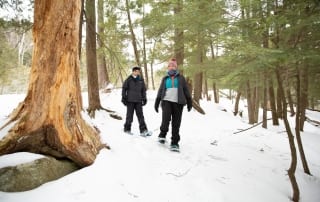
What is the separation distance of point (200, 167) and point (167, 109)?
143 centimetres

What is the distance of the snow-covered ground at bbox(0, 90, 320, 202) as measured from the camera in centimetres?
275

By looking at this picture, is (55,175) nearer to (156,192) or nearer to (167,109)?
(156,192)

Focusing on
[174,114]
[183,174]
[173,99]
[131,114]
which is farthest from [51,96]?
[131,114]

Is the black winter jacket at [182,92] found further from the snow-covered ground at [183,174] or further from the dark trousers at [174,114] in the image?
the snow-covered ground at [183,174]

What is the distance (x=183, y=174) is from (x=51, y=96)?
7.70 ft

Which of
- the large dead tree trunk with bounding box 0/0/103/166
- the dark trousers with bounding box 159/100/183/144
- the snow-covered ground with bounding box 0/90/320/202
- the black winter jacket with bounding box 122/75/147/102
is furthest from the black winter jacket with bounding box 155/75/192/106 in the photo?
the large dead tree trunk with bounding box 0/0/103/166

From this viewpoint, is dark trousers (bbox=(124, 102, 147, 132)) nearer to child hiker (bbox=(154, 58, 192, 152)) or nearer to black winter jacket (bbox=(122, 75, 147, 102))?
black winter jacket (bbox=(122, 75, 147, 102))

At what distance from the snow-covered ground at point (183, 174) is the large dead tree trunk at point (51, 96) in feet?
0.78

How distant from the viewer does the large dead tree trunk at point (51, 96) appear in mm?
3074

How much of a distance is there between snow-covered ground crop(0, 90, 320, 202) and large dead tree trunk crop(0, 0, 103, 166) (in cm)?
24

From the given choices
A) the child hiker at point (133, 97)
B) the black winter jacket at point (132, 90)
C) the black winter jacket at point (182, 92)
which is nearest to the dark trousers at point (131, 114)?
the child hiker at point (133, 97)

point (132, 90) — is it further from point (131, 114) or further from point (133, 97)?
point (131, 114)

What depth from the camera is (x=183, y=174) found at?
12.7ft

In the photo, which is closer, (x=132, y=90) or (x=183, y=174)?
(x=183, y=174)
